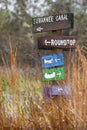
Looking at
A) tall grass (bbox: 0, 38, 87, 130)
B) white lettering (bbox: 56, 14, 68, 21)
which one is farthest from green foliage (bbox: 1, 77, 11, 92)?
white lettering (bbox: 56, 14, 68, 21)

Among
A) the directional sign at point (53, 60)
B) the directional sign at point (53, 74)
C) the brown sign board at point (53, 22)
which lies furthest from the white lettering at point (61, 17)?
the directional sign at point (53, 74)

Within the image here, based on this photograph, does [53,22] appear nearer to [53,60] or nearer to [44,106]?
[53,60]

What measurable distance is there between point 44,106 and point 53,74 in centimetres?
63

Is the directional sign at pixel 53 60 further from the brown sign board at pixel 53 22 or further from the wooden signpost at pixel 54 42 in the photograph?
the brown sign board at pixel 53 22

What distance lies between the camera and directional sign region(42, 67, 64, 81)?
157 inches

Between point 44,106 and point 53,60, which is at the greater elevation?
point 53,60

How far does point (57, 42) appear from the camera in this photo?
13.6 ft

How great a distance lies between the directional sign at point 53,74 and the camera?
400cm

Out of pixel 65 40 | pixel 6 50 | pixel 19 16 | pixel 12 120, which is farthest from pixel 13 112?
pixel 19 16

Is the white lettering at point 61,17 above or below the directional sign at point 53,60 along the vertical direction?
above

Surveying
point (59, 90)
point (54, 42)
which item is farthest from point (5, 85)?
point (54, 42)

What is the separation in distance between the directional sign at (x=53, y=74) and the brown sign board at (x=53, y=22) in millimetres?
398

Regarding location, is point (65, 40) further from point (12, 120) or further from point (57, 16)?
point (12, 120)

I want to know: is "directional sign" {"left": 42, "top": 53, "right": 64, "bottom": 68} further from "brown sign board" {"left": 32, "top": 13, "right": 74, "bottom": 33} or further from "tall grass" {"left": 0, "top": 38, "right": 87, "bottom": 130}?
"tall grass" {"left": 0, "top": 38, "right": 87, "bottom": 130}
